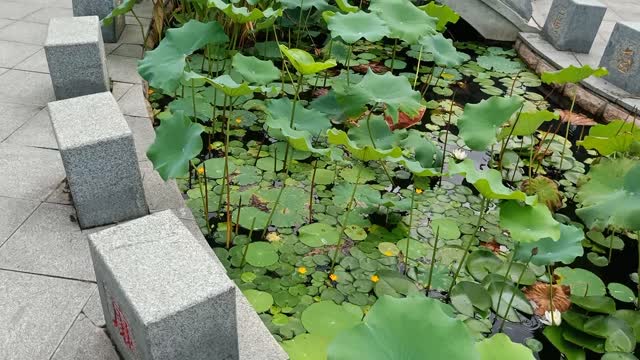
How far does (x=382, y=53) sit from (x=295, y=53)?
2.91 meters

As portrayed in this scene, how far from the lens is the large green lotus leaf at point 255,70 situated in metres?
3.08

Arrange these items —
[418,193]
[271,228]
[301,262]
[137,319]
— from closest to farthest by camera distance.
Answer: [137,319] < [301,262] < [271,228] < [418,193]

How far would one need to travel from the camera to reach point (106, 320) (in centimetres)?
208

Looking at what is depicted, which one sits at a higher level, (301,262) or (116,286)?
(116,286)

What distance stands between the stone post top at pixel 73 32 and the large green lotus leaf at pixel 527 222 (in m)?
2.68

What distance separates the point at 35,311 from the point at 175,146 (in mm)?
939

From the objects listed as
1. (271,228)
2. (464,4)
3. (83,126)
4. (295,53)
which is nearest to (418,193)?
A: (271,228)

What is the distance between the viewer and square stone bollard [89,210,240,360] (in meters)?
1.66

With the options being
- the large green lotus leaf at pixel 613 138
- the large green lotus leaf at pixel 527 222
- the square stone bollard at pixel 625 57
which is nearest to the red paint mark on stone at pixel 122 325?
the large green lotus leaf at pixel 527 222

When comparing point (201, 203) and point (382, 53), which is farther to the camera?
point (382, 53)

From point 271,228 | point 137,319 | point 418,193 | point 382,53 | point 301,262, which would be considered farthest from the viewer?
point 382,53

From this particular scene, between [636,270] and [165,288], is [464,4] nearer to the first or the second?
[636,270]

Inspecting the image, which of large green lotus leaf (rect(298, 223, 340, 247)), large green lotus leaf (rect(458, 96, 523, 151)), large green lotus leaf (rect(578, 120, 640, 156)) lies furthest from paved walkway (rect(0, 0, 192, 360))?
large green lotus leaf (rect(578, 120, 640, 156))

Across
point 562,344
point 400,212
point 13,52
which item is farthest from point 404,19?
point 13,52
